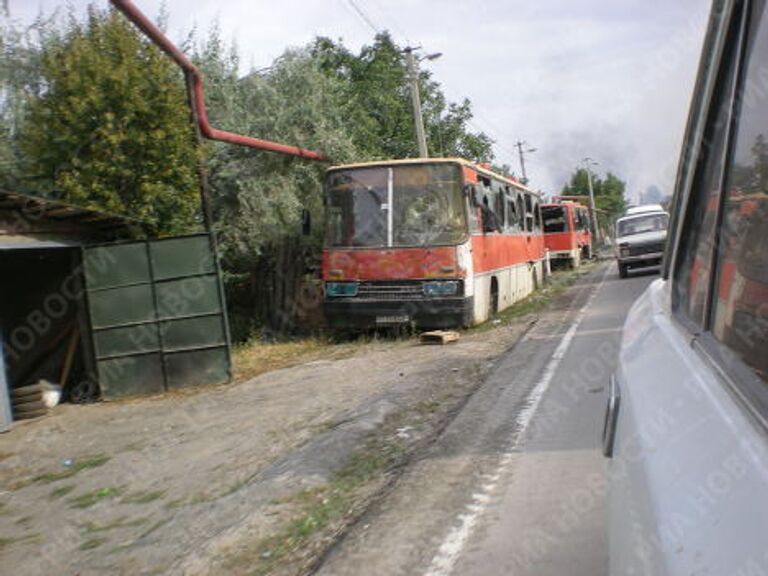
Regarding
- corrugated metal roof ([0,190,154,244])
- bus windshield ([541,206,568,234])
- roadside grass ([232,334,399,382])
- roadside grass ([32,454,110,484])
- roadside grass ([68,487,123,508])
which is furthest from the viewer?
bus windshield ([541,206,568,234])

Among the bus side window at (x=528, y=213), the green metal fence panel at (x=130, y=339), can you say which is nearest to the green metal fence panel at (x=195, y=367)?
the green metal fence panel at (x=130, y=339)

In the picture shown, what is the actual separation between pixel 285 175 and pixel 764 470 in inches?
727

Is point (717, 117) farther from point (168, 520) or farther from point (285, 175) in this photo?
point (285, 175)

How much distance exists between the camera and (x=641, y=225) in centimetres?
2373

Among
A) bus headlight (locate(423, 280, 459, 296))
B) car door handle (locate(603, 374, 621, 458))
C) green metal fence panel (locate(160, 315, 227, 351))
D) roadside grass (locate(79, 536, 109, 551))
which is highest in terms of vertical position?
car door handle (locate(603, 374, 621, 458))

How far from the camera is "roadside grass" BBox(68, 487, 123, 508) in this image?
6.25 meters

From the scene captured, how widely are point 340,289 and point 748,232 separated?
11733 millimetres

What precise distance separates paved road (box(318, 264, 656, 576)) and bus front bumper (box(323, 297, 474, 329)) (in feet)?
13.8

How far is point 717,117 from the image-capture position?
171 cm

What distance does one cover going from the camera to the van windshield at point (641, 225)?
23500 millimetres

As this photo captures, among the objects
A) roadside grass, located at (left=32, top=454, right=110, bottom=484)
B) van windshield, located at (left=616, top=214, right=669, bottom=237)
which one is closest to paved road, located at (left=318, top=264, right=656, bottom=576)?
roadside grass, located at (left=32, top=454, right=110, bottom=484)

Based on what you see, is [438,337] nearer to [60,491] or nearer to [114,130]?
[60,491]

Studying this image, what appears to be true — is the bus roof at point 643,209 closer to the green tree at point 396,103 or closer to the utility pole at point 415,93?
the utility pole at point 415,93

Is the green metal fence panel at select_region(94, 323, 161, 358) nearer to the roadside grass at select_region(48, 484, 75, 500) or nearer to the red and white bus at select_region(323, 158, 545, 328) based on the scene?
the red and white bus at select_region(323, 158, 545, 328)
